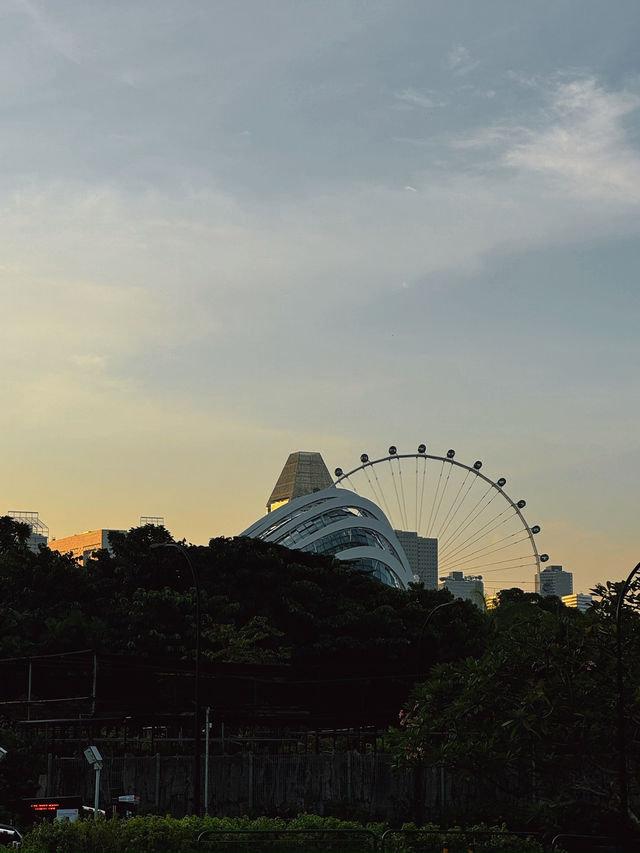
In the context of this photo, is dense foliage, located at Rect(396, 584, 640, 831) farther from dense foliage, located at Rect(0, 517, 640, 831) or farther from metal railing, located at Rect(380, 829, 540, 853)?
metal railing, located at Rect(380, 829, 540, 853)

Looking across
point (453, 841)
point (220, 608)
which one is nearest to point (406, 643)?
point (220, 608)

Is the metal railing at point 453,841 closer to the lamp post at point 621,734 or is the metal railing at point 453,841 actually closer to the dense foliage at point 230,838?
the dense foliage at point 230,838

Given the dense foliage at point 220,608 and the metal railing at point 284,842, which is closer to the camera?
the metal railing at point 284,842

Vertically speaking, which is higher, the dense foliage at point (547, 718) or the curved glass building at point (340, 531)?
the curved glass building at point (340, 531)

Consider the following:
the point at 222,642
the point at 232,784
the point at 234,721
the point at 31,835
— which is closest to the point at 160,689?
the point at 234,721

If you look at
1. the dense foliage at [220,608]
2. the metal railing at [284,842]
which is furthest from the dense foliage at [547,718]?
the dense foliage at [220,608]

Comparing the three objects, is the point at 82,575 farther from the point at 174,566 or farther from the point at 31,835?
the point at 31,835

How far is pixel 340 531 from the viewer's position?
119812mm

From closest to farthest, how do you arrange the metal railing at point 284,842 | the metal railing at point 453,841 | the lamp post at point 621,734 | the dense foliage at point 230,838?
the dense foliage at point 230,838 → the metal railing at point 284,842 → the metal railing at point 453,841 → the lamp post at point 621,734

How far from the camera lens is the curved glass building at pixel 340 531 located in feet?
388

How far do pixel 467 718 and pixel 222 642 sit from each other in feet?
127

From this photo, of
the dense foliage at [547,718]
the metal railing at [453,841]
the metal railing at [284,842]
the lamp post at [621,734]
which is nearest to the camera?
the metal railing at [284,842]

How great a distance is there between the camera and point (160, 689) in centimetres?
5759

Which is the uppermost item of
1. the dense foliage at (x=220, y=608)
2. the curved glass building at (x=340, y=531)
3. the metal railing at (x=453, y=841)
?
the curved glass building at (x=340, y=531)
